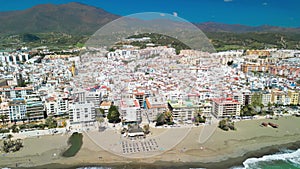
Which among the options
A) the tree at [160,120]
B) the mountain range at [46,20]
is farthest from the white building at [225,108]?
the mountain range at [46,20]

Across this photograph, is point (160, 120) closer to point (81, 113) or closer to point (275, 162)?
point (81, 113)

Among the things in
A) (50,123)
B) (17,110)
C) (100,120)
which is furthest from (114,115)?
(17,110)

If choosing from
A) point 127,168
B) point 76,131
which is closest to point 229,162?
point 127,168

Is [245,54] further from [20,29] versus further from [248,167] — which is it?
[20,29]

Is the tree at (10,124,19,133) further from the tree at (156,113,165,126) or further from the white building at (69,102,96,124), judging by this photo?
the tree at (156,113,165,126)

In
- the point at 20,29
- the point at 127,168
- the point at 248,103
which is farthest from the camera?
the point at 20,29

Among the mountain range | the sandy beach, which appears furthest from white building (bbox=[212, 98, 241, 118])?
the mountain range

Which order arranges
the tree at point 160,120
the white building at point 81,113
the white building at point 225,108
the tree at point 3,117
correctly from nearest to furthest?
the white building at point 81,113
the tree at point 160,120
the tree at point 3,117
the white building at point 225,108

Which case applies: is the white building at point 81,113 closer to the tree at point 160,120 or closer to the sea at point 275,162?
the sea at point 275,162
